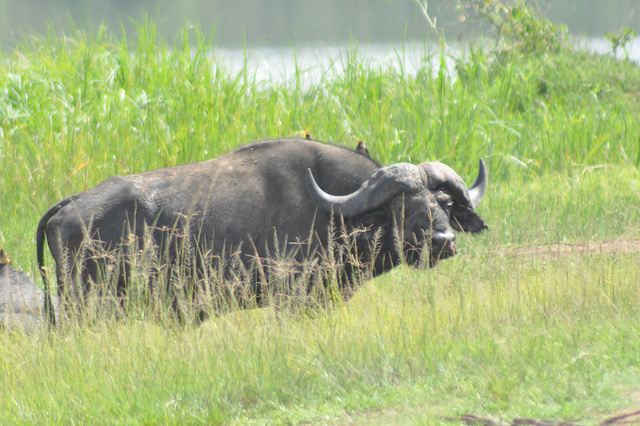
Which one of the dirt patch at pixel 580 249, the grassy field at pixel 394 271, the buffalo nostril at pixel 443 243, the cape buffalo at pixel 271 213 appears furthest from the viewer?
the dirt patch at pixel 580 249

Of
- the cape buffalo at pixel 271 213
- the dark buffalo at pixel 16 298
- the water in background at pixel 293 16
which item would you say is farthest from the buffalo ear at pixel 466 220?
the water in background at pixel 293 16

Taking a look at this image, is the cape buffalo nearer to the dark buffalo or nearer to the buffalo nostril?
the buffalo nostril

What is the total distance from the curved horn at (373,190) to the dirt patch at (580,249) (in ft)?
4.48

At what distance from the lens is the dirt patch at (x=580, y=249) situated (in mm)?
6206

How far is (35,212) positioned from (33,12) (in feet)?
100

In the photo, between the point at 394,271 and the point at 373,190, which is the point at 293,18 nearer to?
the point at 394,271

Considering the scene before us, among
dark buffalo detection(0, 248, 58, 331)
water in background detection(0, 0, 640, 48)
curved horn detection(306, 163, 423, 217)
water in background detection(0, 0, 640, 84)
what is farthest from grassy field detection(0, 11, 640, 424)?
water in background detection(0, 0, 640, 48)

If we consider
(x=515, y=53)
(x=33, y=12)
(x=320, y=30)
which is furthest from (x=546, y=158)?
(x=33, y=12)

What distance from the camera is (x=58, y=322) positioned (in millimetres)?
5293

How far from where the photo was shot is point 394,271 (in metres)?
7.14

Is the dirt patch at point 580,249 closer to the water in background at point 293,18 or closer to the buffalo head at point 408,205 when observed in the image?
the buffalo head at point 408,205

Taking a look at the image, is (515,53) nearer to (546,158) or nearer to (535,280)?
(546,158)

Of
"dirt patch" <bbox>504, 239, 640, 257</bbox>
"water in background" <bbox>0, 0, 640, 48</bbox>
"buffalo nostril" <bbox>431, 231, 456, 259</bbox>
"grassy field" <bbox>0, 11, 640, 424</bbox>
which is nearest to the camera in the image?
"grassy field" <bbox>0, 11, 640, 424</bbox>

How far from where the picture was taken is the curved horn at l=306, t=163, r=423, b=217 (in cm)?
559
